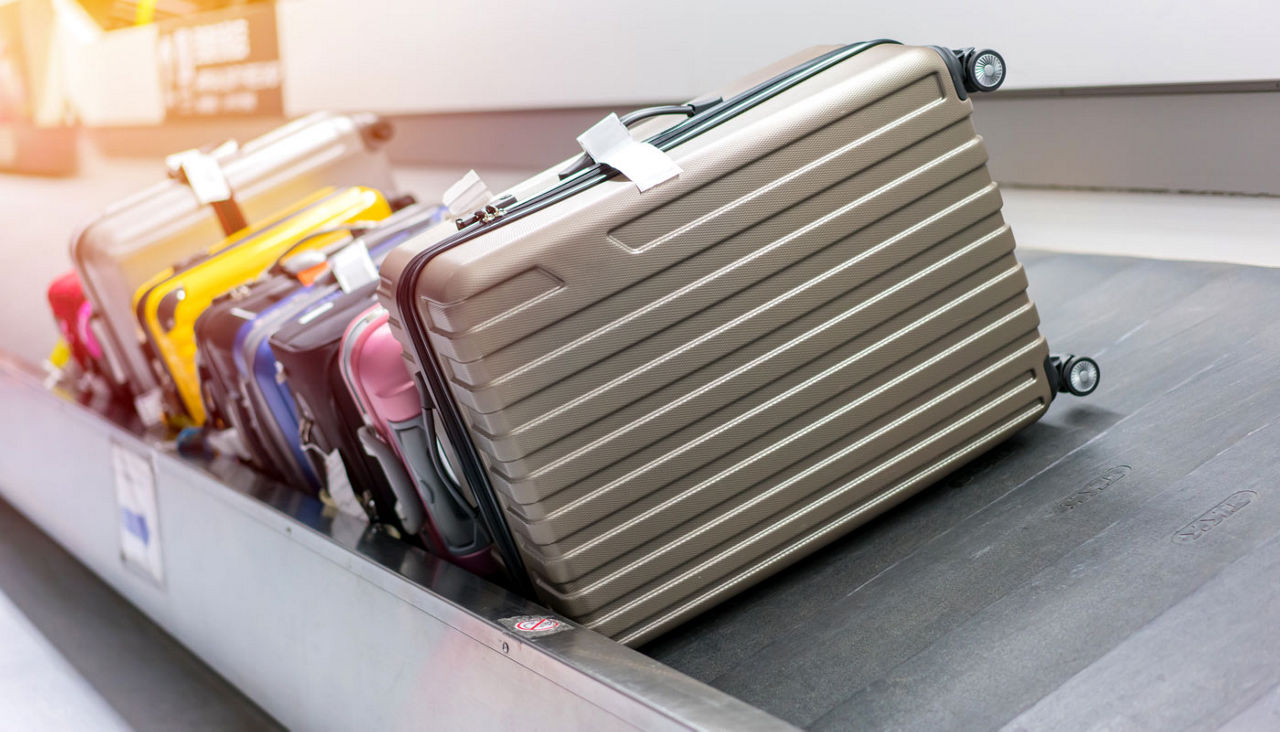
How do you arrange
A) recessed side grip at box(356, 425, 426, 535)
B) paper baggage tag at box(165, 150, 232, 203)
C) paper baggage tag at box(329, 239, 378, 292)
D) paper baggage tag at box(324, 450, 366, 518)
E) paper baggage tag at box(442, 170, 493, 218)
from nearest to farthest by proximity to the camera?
paper baggage tag at box(442, 170, 493, 218)
recessed side grip at box(356, 425, 426, 535)
paper baggage tag at box(324, 450, 366, 518)
paper baggage tag at box(329, 239, 378, 292)
paper baggage tag at box(165, 150, 232, 203)

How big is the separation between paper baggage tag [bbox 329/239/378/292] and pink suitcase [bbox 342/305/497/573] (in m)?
0.32

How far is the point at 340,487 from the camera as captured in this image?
6.27 feet

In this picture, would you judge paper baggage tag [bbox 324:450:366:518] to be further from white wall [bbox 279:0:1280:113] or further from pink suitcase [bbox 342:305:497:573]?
white wall [bbox 279:0:1280:113]

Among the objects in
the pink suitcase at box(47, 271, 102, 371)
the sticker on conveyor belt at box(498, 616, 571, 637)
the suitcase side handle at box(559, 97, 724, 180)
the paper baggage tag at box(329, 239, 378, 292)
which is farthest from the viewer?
the pink suitcase at box(47, 271, 102, 371)

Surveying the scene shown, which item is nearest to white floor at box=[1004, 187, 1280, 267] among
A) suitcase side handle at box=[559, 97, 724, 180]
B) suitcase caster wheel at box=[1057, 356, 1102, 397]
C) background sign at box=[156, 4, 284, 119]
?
suitcase caster wheel at box=[1057, 356, 1102, 397]

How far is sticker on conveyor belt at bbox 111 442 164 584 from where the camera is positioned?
2451mm

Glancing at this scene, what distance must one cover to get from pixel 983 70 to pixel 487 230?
752 millimetres

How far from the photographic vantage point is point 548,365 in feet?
4.56

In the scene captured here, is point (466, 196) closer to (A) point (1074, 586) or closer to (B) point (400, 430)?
(B) point (400, 430)

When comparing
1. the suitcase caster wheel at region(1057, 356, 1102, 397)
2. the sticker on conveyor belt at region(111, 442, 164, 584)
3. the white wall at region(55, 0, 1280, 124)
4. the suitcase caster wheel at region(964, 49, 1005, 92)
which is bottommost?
the sticker on conveyor belt at region(111, 442, 164, 584)

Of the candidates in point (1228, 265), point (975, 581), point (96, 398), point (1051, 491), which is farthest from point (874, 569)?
point (96, 398)

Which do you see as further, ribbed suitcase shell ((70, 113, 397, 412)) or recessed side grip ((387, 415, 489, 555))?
ribbed suitcase shell ((70, 113, 397, 412))

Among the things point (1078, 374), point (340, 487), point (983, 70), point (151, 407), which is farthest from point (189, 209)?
point (1078, 374)

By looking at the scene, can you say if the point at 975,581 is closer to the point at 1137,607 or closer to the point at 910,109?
the point at 1137,607
